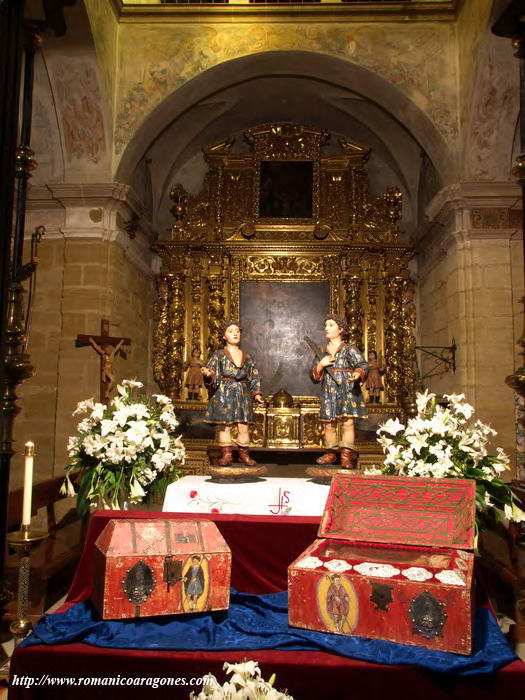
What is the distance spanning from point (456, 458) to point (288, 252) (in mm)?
7607

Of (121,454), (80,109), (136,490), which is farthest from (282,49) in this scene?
(136,490)

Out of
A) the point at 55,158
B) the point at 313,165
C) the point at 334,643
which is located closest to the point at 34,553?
the point at 334,643

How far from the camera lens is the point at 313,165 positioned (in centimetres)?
1130

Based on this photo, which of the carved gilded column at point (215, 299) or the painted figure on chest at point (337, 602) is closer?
the painted figure on chest at point (337, 602)

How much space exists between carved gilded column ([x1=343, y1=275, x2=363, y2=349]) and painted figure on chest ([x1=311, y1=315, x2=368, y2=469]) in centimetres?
465

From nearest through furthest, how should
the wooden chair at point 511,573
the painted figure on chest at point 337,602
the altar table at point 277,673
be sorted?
the altar table at point 277,673
the painted figure on chest at point 337,602
the wooden chair at point 511,573

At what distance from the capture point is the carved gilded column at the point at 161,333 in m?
10.7

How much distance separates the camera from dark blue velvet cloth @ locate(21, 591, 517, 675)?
2.51 m

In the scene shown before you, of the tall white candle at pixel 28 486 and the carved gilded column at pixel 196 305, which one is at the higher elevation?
the carved gilded column at pixel 196 305

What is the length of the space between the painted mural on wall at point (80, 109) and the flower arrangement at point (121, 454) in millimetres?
5362

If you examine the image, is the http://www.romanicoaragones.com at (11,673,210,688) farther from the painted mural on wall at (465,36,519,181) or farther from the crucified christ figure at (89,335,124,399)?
the painted mural on wall at (465,36,519,181)

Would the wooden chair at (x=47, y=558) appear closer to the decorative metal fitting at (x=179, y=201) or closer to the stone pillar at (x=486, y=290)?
the stone pillar at (x=486, y=290)

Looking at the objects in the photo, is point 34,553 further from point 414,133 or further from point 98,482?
point 414,133

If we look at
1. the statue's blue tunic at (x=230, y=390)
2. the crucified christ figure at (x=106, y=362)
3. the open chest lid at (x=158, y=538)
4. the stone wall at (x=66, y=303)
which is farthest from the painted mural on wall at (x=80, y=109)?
the open chest lid at (x=158, y=538)
